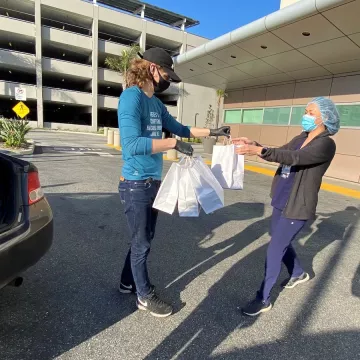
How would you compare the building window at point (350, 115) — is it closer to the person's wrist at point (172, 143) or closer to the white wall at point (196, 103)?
the person's wrist at point (172, 143)

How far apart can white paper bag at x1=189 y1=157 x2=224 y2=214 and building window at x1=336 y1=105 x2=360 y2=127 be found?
9023 mm

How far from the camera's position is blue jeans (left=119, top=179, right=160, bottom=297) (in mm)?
2092

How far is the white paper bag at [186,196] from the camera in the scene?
→ 2209 mm

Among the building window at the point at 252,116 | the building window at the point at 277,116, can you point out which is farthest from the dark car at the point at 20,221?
the building window at the point at 252,116

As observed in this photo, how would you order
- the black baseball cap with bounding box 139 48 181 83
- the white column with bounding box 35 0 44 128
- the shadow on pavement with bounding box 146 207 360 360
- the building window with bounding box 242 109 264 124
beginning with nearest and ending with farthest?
the shadow on pavement with bounding box 146 207 360 360 < the black baseball cap with bounding box 139 48 181 83 < the building window with bounding box 242 109 264 124 < the white column with bounding box 35 0 44 128

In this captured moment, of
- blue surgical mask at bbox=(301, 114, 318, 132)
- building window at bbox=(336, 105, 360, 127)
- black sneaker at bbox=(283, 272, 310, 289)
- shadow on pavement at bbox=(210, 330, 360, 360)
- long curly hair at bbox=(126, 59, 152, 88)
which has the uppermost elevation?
building window at bbox=(336, 105, 360, 127)

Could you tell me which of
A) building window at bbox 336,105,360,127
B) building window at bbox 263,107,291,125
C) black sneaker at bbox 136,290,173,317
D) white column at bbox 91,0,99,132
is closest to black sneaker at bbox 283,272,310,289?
black sneaker at bbox 136,290,173,317

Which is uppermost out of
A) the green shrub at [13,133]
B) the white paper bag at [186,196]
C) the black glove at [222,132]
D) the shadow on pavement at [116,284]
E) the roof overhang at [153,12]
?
the roof overhang at [153,12]

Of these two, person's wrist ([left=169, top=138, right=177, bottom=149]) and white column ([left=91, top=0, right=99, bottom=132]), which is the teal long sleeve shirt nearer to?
person's wrist ([left=169, top=138, right=177, bottom=149])

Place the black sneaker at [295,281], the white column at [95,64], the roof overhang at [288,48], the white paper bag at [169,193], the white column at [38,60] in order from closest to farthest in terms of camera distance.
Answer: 1. the white paper bag at [169,193]
2. the black sneaker at [295,281]
3. the roof overhang at [288,48]
4. the white column at [38,60]
5. the white column at [95,64]

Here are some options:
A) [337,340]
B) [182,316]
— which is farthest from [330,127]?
[182,316]

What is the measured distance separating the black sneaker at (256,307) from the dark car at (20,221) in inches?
67.5

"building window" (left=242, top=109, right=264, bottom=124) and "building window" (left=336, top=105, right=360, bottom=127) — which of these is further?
"building window" (left=242, top=109, right=264, bottom=124)

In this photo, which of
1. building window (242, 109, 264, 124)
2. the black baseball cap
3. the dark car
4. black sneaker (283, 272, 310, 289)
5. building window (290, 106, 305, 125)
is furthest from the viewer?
building window (242, 109, 264, 124)
